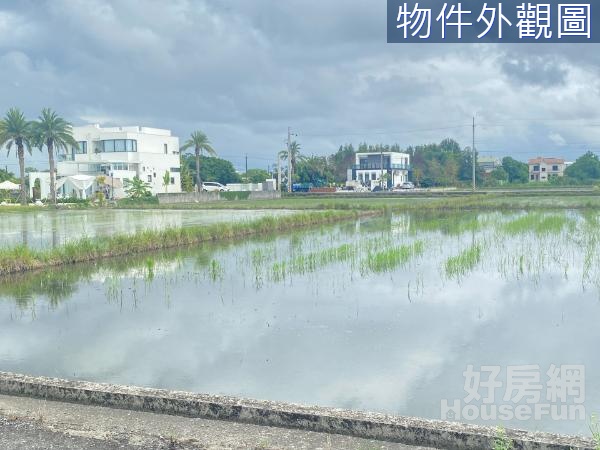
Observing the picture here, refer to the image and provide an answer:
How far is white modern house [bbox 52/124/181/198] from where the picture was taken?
161 ft

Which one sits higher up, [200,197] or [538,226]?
[200,197]

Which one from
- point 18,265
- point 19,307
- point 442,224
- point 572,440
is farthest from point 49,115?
point 572,440

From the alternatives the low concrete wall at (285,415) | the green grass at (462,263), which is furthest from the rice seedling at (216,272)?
the low concrete wall at (285,415)

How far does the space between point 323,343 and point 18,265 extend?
827 cm

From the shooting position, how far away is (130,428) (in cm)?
400

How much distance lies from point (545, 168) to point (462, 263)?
85.7 meters

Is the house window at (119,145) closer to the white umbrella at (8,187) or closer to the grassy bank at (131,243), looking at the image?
the white umbrella at (8,187)

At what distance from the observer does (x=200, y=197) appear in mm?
46406

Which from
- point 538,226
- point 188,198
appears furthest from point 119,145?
point 538,226

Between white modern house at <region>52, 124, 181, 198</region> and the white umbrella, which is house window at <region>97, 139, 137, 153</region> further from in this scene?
the white umbrella

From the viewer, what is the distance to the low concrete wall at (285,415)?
364 centimetres

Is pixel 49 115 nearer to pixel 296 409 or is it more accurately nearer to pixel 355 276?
pixel 355 276

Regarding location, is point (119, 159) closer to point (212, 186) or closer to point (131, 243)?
point (212, 186)

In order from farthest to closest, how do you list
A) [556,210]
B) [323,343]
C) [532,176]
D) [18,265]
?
[532,176]
[556,210]
[18,265]
[323,343]
